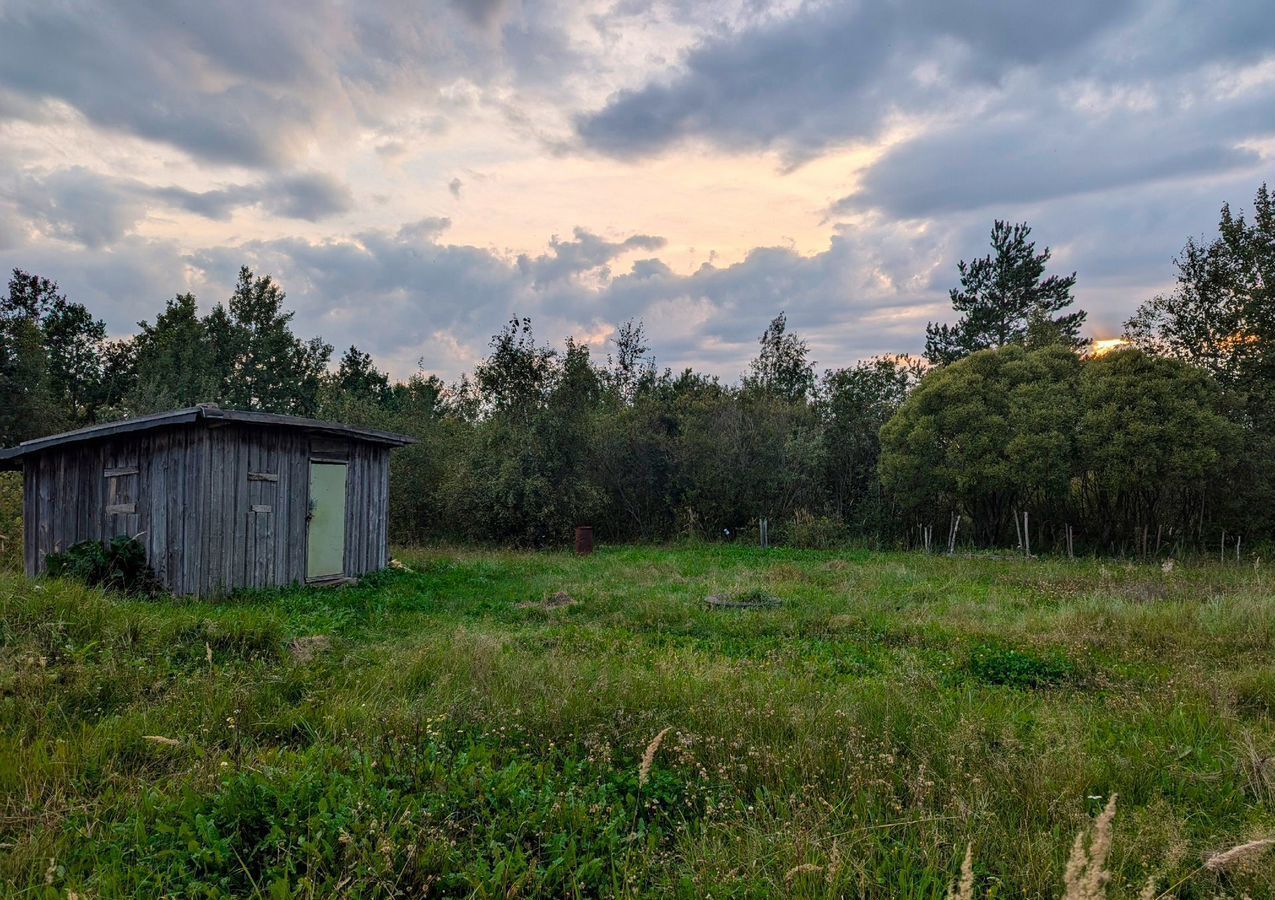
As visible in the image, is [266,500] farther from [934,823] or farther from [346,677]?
[934,823]

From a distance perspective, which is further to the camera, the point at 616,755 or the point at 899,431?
the point at 899,431

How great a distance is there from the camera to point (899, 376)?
20656 millimetres

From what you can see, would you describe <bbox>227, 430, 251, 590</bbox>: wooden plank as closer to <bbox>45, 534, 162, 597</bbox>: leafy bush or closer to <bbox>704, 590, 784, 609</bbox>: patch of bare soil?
<bbox>45, 534, 162, 597</bbox>: leafy bush

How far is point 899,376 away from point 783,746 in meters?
18.8

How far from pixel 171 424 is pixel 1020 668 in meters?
10.6

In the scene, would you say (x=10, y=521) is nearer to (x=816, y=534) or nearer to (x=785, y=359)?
(x=816, y=534)

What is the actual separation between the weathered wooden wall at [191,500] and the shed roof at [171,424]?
241 millimetres

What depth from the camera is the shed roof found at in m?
8.98

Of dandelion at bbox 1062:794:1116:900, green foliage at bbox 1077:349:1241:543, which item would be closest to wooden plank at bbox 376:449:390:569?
dandelion at bbox 1062:794:1116:900

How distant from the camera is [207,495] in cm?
939

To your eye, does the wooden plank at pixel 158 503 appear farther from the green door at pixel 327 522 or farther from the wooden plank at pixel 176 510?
the green door at pixel 327 522

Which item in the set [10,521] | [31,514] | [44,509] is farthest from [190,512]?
[10,521]

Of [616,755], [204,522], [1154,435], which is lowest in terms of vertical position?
[616,755]

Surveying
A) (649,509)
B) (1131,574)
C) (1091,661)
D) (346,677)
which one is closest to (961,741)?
(1091,661)
